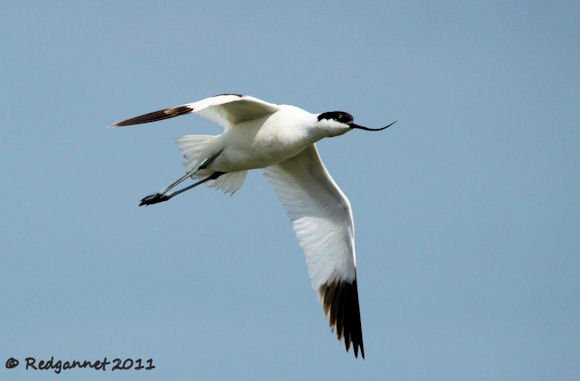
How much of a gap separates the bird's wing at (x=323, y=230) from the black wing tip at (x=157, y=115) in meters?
3.32

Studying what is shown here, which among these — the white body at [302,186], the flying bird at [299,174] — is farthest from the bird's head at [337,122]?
the white body at [302,186]

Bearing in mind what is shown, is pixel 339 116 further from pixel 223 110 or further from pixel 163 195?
pixel 163 195

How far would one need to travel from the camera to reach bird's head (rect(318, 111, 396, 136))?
13594 mm

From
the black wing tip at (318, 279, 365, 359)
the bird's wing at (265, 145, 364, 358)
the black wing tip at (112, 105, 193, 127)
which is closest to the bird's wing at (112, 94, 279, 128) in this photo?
the black wing tip at (112, 105, 193, 127)

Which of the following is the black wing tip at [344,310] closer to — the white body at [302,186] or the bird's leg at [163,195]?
the white body at [302,186]

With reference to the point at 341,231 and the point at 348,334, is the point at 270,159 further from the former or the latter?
the point at 348,334

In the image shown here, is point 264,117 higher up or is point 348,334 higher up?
point 264,117

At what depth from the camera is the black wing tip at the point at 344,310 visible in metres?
15.6

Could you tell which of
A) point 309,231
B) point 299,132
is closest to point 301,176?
point 309,231

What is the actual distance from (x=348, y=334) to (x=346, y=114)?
3799mm

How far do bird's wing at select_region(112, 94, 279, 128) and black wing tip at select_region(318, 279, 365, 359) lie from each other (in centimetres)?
294

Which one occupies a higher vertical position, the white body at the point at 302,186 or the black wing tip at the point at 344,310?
the white body at the point at 302,186

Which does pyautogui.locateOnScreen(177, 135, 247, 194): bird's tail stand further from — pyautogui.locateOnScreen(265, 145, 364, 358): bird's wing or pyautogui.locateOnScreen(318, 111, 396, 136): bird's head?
pyautogui.locateOnScreen(318, 111, 396, 136): bird's head

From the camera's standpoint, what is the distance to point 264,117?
46.9 feet
